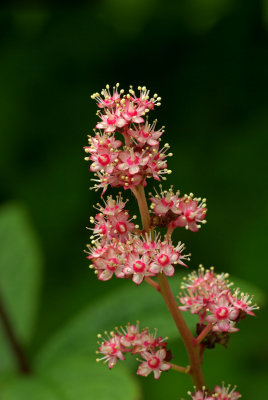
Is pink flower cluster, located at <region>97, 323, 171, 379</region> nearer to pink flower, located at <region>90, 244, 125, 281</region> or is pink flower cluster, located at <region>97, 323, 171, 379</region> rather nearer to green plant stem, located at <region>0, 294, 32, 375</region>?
pink flower, located at <region>90, 244, 125, 281</region>

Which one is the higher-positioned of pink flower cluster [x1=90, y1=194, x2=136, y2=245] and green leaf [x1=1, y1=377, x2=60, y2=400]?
pink flower cluster [x1=90, y1=194, x2=136, y2=245]

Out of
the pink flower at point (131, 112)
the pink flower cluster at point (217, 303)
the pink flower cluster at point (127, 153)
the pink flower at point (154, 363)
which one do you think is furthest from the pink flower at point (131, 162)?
the pink flower at point (154, 363)

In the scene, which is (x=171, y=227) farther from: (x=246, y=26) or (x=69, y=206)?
(x=246, y=26)

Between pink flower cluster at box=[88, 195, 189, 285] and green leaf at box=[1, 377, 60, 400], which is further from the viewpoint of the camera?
green leaf at box=[1, 377, 60, 400]

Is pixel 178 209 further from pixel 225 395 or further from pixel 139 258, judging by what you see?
pixel 225 395

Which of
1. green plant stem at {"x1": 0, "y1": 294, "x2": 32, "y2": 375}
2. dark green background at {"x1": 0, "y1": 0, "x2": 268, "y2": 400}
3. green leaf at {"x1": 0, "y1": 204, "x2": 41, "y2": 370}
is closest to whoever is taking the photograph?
green plant stem at {"x1": 0, "y1": 294, "x2": 32, "y2": 375}

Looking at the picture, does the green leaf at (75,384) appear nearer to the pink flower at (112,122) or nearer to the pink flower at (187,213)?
the pink flower at (187,213)

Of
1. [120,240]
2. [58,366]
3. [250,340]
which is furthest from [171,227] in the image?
[250,340]

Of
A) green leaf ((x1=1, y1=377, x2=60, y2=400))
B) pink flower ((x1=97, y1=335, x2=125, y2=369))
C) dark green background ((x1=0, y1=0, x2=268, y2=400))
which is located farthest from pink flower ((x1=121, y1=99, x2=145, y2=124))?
dark green background ((x1=0, y1=0, x2=268, y2=400))
